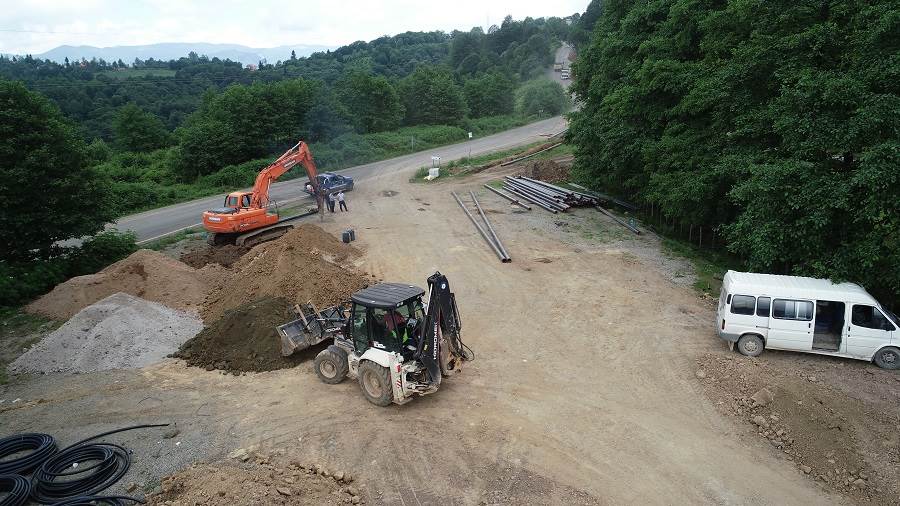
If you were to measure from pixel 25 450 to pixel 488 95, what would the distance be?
61299 mm

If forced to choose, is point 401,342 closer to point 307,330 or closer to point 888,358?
point 307,330

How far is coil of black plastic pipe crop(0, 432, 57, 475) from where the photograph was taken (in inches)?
352

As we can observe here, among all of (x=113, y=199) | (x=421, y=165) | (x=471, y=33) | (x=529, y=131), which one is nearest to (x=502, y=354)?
(x=113, y=199)

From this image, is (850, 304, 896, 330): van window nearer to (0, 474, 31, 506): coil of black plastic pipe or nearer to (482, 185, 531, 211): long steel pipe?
(0, 474, 31, 506): coil of black plastic pipe

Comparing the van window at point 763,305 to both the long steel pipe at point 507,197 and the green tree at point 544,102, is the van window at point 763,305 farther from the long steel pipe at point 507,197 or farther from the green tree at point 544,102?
the green tree at point 544,102

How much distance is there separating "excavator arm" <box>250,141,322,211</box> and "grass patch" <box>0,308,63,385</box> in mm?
9246

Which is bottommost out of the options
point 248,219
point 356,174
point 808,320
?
point 808,320

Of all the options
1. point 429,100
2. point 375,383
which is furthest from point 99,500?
point 429,100

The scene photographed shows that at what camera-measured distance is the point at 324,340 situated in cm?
1260

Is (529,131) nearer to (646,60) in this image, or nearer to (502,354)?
(646,60)

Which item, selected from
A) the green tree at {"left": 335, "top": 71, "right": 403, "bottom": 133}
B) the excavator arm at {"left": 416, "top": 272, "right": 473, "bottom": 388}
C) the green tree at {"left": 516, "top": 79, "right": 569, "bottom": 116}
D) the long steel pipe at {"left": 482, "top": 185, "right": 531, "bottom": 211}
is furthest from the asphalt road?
the excavator arm at {"left": 416, "top": 272, "right": 473, "bottom": 388}

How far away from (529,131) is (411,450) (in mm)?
50798

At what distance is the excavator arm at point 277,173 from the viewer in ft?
75.5

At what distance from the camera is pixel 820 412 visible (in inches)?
387
